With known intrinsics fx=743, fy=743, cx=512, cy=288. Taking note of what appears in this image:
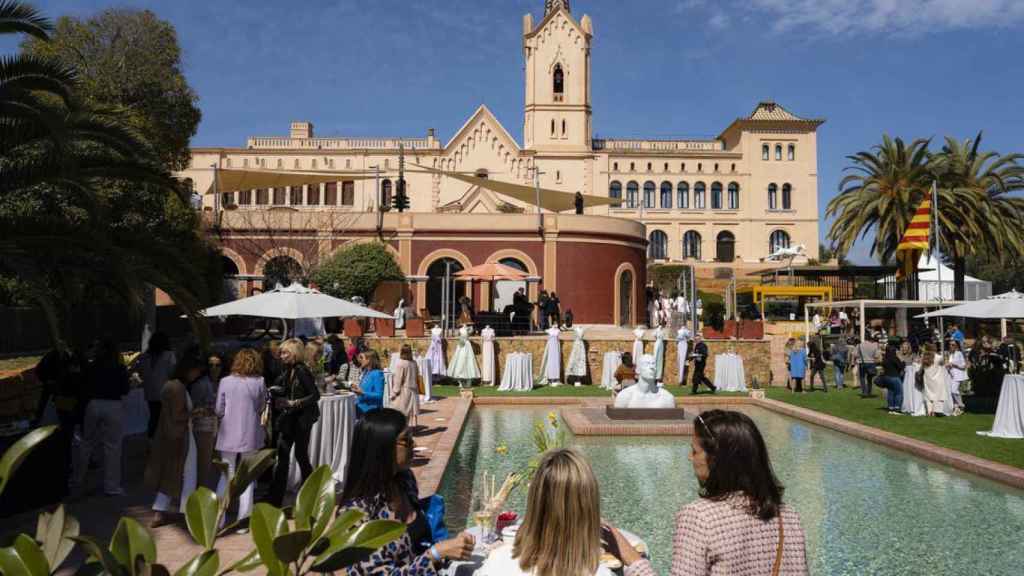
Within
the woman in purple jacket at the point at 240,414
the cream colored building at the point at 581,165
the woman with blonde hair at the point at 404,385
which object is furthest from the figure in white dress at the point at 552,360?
the cream colored building at the point at 581,165

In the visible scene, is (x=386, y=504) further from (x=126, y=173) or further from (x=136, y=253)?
(x=126, y=173)

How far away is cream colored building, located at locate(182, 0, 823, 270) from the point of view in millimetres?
50750

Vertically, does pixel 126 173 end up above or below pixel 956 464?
above

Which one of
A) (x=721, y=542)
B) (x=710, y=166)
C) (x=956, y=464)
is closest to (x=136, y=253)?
(x=721, y=542)

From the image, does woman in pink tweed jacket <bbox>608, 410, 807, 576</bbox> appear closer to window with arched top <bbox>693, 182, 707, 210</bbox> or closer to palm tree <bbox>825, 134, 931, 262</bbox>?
palm tree <bbox>825, 134, 931, 262</bbox>

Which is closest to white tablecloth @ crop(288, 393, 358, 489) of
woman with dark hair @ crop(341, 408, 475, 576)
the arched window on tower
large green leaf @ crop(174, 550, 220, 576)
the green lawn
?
woman with dark hair @ crop(341, 408, 475, 576)

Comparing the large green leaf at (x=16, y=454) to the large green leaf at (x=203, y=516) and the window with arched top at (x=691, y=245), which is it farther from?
the window with arched top at (x=691, y=245)

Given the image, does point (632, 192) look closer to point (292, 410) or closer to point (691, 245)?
point (691, 245)

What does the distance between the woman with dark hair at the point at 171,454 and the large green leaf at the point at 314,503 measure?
534cm

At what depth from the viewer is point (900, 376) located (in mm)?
14180

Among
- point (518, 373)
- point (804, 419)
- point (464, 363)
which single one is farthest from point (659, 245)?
point (804, 419)

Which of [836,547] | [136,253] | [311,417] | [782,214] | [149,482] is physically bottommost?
[836,547]

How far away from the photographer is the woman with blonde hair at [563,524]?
2.36 metres

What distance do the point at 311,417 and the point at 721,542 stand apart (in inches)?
197
